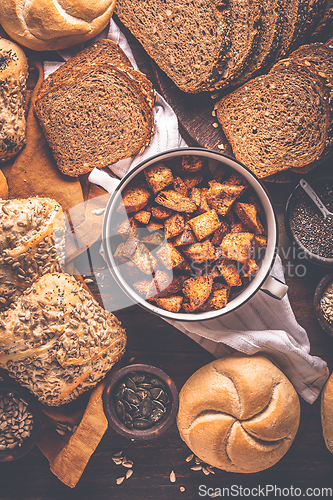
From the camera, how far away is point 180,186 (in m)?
1.81

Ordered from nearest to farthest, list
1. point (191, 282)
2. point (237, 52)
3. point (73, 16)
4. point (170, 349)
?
point (191, 282) → point (73, 16) → point (237, 52) → point (170, 349)

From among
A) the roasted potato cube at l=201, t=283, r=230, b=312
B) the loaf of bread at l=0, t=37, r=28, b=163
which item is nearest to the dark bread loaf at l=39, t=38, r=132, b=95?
the loaf of bread at l=0, t=37, r=28, b=163

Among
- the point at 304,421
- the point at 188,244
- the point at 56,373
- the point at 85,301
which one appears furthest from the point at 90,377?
the point at 304,421

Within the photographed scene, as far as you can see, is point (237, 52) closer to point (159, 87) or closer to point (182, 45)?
point (182, 45)

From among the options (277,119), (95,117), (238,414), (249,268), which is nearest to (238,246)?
(249,268)

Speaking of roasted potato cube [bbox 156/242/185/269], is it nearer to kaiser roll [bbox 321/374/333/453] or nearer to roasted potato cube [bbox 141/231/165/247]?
roasted potato cube [bbox 141/231/165/247]

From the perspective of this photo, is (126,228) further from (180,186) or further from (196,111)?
(196,111)

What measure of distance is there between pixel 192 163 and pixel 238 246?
49 cm

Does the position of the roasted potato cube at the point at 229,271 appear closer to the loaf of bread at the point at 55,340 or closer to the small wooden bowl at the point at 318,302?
the small wooden bowl at the point at 318,302

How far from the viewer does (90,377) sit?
192cm

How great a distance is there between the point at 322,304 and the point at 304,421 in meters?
0.82

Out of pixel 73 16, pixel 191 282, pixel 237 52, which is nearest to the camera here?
pixel 191 282

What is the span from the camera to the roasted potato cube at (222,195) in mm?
1730

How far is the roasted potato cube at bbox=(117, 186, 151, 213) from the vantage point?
172 centimetres
